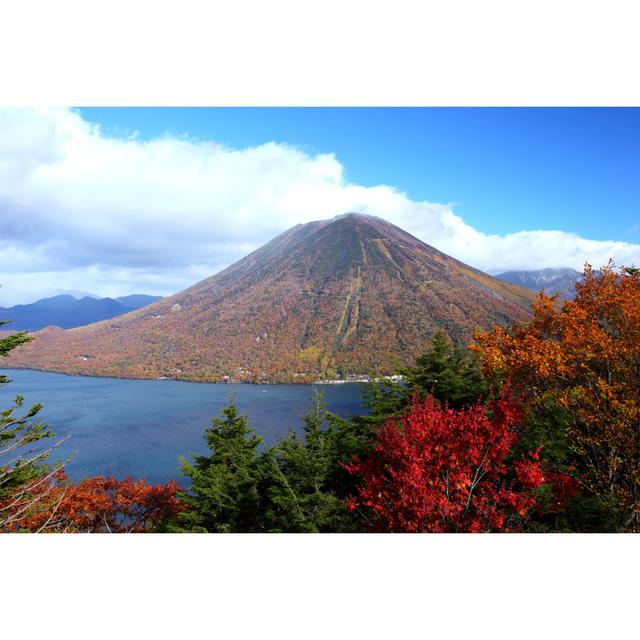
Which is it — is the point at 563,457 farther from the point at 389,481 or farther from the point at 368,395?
the point at 368,395

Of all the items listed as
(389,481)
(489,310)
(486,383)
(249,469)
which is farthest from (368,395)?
(489,310)

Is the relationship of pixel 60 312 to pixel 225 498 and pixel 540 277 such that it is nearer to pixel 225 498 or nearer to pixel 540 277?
pixel 225 498

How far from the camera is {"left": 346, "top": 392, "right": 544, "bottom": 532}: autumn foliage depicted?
294 cm

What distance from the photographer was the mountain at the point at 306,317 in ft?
186

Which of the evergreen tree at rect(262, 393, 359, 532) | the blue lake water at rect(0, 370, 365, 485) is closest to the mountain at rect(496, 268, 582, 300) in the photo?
the blue lake water at rect(0, 370, 365, 485)

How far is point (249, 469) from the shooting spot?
6.43m

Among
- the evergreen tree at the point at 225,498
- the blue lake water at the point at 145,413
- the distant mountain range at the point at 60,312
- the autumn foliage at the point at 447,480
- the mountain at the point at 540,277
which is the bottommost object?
the blue lake water at the point at 145,413

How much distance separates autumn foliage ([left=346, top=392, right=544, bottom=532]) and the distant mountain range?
92782 mm

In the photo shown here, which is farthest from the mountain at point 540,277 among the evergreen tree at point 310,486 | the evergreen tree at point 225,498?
the evergreen tree at point 225,498

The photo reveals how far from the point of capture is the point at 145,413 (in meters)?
30.1

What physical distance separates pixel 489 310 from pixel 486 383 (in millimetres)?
65395

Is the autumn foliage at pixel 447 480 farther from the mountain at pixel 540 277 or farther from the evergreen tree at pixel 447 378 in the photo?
the mountain at pixel 540 277

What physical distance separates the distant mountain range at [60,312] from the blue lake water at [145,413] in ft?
161

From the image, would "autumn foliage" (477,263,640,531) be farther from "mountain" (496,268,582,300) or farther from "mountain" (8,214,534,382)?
"mountain" (496,268,582,300)
